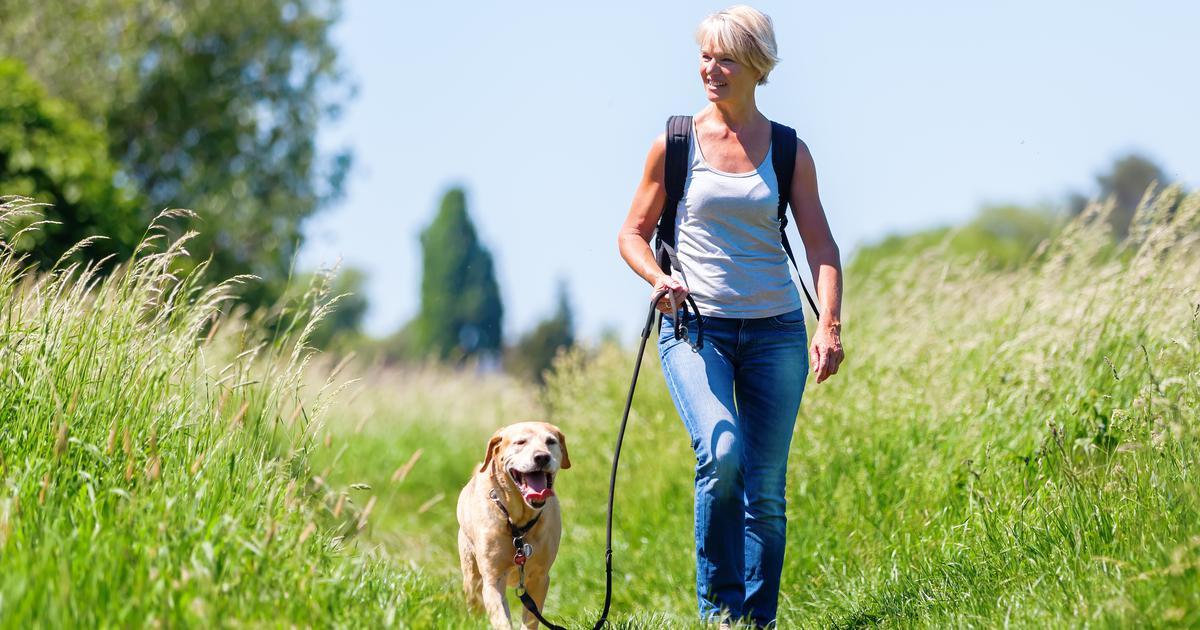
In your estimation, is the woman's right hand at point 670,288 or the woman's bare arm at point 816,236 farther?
the woman's bare arm at point 816,236

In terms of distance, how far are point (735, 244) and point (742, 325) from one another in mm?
318

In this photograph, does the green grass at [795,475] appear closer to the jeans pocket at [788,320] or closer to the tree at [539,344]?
the jeans pocket at [788,320]

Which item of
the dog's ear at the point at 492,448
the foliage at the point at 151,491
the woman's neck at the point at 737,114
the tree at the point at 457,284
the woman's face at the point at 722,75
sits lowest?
the tree at the point at 457,284

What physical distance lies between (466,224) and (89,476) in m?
62.4

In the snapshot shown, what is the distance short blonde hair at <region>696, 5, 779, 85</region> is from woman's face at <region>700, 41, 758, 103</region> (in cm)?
2

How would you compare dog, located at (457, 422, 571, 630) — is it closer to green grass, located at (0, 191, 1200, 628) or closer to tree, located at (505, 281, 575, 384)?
green grass, located at (0, 191, 1200, 628)

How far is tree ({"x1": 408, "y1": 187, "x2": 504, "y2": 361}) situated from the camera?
216 feet

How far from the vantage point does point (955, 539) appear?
205 inches

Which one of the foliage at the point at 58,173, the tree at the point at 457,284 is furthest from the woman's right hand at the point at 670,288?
the tree at the point at 457,284

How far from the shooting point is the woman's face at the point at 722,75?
189 inches

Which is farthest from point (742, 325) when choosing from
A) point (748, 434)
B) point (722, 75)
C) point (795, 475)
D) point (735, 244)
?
point (795, 475)

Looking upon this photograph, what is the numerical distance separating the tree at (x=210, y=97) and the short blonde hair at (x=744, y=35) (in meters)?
19.4

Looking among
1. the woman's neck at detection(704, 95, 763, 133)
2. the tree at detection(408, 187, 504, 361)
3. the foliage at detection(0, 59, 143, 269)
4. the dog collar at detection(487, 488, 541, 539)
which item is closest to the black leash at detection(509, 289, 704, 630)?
→ the dog collar at detection(487, 488, 541, 539)

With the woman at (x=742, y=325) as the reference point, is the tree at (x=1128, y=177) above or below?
below
